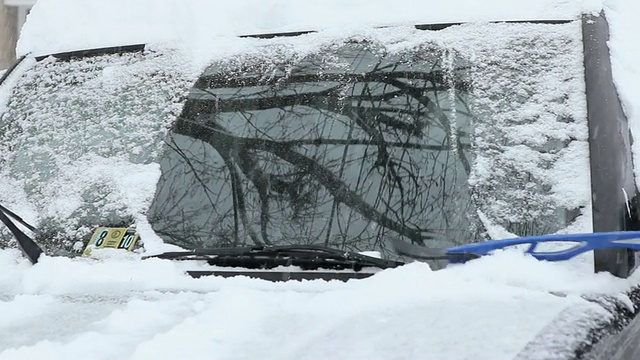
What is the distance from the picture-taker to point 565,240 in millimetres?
2184

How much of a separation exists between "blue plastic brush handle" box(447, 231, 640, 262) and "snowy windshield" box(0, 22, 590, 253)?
0.16m

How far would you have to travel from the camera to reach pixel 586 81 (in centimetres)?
265

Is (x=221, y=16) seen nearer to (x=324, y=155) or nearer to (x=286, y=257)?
(x=324, y=155)

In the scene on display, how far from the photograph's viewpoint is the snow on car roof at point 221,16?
3004 mm

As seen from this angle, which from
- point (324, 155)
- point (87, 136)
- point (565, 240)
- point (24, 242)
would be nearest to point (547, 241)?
point (565, 240)

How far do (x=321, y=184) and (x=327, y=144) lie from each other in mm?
169

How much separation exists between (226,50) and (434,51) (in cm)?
85

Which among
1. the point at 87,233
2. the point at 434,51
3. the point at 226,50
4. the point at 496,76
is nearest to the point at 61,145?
the point at 87,233

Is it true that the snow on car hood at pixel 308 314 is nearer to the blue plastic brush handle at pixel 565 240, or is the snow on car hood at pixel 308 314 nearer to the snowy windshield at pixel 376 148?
the blue plastic brush handle at pixel 565 240

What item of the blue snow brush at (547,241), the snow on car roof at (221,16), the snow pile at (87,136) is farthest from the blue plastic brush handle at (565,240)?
the snow pile at (87,136)

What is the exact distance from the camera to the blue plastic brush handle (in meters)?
2.16

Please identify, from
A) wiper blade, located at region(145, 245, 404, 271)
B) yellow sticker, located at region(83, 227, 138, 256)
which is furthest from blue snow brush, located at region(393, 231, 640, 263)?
yellow sticker, located at region(83, 227, 138, 256)

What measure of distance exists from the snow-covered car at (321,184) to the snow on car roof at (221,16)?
0.5 inches

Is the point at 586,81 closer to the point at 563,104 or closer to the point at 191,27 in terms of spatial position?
the point at 563,104
